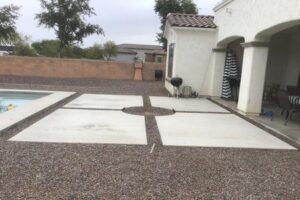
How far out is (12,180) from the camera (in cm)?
445

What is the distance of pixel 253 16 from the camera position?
9852 mm

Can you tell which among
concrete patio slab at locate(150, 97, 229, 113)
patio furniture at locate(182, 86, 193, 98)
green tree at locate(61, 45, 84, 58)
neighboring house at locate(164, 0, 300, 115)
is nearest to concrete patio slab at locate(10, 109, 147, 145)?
concrete patio slab at locate(150, 97, 229, 113)

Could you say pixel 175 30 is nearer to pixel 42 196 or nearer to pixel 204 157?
pixel 204 157

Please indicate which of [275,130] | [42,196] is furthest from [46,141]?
[275,130]

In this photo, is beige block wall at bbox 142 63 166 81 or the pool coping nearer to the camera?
the pool coping

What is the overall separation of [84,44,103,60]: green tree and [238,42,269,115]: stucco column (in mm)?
29576

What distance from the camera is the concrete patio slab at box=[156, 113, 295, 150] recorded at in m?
6.79

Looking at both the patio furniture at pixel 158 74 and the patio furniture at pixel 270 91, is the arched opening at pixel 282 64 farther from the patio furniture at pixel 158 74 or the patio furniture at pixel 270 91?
the patio furniture at pixel 158 74

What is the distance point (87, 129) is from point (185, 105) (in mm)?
5102

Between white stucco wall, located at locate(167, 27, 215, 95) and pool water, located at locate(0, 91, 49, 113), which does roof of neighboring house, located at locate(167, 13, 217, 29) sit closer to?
white stucco wall, located at locate(167, 27, 215, 95)

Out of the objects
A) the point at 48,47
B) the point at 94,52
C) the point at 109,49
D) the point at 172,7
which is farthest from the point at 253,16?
the point at 109,49

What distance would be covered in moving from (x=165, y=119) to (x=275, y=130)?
9.37ft

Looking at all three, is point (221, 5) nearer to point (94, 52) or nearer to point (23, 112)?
point (23, 112)

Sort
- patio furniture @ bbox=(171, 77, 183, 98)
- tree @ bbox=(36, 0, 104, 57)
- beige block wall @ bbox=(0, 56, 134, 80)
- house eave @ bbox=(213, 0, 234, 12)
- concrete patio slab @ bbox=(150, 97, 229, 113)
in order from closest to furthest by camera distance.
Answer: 1. concrete patio slab @ bbox=(150, 97, 229, 113)
2. house eave @ bbox=(213, 0, 234, 12)
3. patio furniture @ bbox=(171, 77, 183, 98)
4. beige block wall @ bbox=(0, 56, 134, 80)
5. tree @ bbox=(36, 0, 104, 57)
